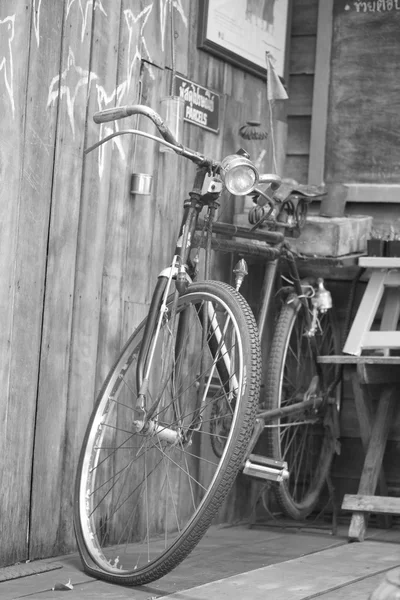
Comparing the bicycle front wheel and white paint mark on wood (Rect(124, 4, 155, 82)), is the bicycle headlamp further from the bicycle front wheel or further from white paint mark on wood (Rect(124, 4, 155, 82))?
white paint mark on wood (Rect(124, 4, 155, 82))

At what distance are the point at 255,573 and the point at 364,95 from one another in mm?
Result: 2567

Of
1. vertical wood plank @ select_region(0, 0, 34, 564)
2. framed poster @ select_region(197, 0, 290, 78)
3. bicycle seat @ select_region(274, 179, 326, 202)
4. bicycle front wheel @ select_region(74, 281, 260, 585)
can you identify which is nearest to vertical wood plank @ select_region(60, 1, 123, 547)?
bicycle front wheel @ select_region(74, 281, 260, 585)

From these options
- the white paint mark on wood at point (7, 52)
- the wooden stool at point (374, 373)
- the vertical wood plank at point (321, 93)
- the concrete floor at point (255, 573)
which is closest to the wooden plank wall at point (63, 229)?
the white paint mark on wood at point (7, 52)

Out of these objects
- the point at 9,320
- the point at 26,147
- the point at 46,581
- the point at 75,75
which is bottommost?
the point at 46,581

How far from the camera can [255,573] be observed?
10.9 ft

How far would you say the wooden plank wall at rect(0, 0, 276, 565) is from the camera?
10.9 feet

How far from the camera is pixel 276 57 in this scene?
16.3ft

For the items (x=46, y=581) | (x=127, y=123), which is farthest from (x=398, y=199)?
(x=46, y=581)

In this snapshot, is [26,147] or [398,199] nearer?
[26,147]

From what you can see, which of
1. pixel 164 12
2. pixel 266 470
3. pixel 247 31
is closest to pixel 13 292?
pixel 266 470

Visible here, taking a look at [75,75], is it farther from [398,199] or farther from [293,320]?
[398,199]

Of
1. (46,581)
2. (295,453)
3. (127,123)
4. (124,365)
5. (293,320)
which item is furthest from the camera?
(295,453)

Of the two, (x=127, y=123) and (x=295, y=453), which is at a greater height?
(x=127, y=123)

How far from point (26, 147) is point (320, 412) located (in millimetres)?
1984
